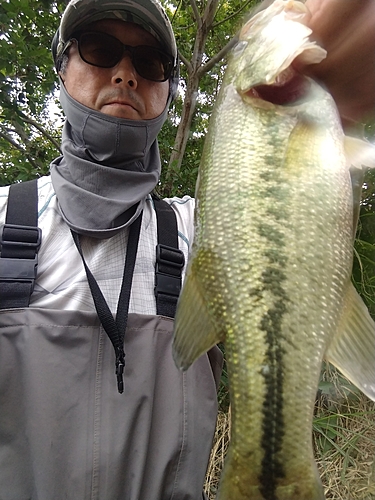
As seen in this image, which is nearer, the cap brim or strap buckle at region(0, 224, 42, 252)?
strap buckle at region(0, 224, 42, 252)

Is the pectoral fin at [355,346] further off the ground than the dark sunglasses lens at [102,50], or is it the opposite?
the dark sunglasses lens at [102,50]

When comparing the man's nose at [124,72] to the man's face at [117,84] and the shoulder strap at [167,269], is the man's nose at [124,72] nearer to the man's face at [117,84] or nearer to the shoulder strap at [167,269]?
the man's face at [117,84]

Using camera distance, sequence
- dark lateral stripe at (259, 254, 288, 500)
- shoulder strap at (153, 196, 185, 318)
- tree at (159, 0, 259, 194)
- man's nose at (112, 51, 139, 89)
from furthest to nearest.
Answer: tree at (159, 0, 259, 194) → man's nose at (112, 51, 139, 89) → shoulder strap at (153, 196, 185, 318) → dark lateral stripe at (259, 254, 288, 500)

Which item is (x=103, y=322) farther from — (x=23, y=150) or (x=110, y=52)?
(x=23, y=150)

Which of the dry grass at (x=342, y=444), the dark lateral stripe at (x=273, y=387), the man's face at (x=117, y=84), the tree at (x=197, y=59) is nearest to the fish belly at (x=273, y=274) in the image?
the dark lateral stripe at (x=273, y=387)

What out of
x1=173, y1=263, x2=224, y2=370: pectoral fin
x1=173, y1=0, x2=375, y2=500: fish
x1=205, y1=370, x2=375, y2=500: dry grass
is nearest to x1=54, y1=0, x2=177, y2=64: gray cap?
x1=173, y1=0, x2=375, y2=500: fish

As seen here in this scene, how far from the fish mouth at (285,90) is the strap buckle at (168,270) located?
82 centimetres

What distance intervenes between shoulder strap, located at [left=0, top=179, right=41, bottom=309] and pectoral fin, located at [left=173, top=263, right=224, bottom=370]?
819 millimetres

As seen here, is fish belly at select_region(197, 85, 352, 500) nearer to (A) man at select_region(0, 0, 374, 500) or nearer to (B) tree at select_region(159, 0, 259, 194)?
(A) man at select_region(0, 0, 374, 500)

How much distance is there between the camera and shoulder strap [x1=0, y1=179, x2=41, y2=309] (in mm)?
1667

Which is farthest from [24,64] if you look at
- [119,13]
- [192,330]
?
[192,330]

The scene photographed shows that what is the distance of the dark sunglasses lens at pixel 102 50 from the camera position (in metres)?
→ 2.01

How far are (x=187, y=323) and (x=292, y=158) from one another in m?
0.53

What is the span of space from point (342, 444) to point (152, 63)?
9.37ft
